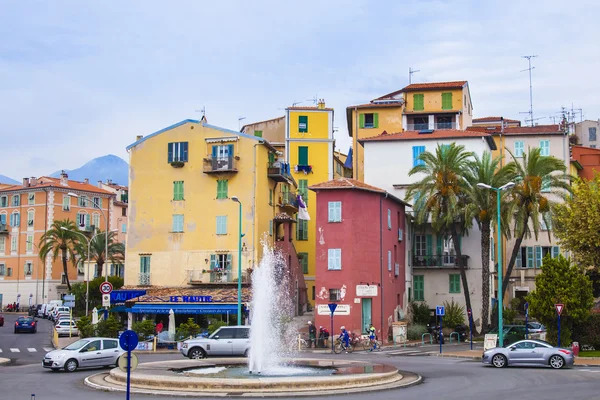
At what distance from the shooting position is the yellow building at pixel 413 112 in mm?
76500

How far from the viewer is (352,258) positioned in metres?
51.5

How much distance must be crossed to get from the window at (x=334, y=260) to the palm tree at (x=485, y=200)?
10.2 metres

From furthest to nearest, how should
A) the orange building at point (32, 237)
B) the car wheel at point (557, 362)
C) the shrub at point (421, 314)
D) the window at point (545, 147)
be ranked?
the orange building at point (32, 237)
the window at point (545, 147)
the shrub at point (421, 314)
the car wheel at point (557, 362)

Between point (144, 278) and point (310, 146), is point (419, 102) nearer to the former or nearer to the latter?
point (310, 146)

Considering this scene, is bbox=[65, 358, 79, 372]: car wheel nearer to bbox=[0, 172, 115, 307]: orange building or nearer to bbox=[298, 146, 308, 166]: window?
bbox=[298, 146, 308, 166]: window

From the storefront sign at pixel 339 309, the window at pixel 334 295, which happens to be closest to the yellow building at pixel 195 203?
the window at pixel 334 295

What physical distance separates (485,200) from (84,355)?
32.1m

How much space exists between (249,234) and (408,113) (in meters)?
24.8

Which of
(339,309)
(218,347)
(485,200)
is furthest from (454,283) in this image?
(218,347)

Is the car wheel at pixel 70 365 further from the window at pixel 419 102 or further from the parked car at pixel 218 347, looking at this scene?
the window at pixel 419 102

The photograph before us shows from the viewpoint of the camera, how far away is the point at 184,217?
61.8 metres

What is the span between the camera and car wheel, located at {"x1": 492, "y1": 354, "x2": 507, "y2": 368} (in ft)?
110

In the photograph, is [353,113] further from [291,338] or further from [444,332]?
[291,338]

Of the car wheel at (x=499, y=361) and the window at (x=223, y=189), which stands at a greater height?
the window at (x=223, y=189)
